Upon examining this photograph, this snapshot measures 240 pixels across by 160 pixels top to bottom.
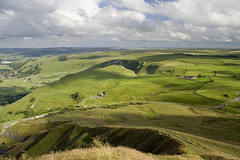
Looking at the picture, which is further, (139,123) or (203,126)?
(139,123)

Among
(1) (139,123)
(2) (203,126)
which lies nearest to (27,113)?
(1) (139,123)

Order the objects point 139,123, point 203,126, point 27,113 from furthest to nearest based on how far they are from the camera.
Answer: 1. point 27,113
2. point 139,123
3. point 203,126

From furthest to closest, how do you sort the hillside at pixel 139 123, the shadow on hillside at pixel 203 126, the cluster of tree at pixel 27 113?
1. the cluster of tree at pixel 27 113
2. the shadow on hillside at pixel 203 126
3. the hillside at pixel 139 123

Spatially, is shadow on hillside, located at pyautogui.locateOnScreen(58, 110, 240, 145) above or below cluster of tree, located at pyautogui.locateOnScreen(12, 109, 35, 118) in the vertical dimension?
above

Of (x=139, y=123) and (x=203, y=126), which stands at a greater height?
(x=203, y=126)

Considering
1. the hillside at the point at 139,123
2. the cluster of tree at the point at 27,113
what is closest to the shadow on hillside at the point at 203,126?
the hillside at the point at 139,123

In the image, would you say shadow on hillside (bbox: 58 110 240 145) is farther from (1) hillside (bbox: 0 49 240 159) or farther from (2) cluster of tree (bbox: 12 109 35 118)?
(2) cluster of tree (bbox: 12 109 35 118)

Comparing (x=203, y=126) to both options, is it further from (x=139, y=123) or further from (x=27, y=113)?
(x=27, y=113)

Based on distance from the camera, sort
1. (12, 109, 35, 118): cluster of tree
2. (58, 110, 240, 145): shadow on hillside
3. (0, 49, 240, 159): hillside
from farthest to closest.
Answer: (12, 109, 35, 118): cluster of tree
(58, 110, 240, 145): shadow on hillside
(0, 49, 240, 159): hillside

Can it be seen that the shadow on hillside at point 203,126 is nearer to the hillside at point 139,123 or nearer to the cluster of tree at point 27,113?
the hillside at point 139,123

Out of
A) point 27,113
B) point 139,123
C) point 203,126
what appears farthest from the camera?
point 27,113

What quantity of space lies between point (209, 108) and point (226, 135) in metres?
62.6

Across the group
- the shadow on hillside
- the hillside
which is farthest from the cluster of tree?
the shadow on hillside

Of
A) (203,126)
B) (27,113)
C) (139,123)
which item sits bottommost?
(27,113)
